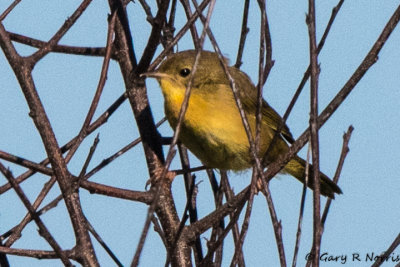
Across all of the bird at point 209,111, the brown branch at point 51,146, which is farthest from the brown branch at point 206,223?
the bird at point 209,111

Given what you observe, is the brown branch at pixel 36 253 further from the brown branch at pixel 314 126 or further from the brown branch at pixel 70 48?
the brown branch at pixel 70 48

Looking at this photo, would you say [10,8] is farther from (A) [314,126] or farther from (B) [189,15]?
(A) [314,126]

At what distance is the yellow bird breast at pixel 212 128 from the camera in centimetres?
436

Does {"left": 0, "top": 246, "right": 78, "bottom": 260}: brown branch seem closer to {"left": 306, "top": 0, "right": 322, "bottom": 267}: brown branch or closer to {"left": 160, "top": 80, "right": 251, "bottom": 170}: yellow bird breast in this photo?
{"left": 306, "top": 0, "right": 322, "bottom": 267}: brown branch

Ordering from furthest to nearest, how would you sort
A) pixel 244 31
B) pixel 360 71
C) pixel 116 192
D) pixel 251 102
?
pixel 251 102 < pixel 244 31 < pixel 116 192 < pixel 360 71

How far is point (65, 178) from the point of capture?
8.91 ft

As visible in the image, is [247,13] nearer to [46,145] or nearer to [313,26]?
[313,26]

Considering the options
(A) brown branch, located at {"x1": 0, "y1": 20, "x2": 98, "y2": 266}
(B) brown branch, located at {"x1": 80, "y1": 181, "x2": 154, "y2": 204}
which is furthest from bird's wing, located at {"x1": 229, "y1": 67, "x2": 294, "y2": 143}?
(A) brown branch, located at {"x1": 0, "y1": 20, "x2": 98, "y2": 266}

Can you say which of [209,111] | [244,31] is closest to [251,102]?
[209,111]

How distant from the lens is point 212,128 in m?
4.36

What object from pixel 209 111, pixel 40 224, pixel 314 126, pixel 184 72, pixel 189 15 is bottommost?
pixel 40 224

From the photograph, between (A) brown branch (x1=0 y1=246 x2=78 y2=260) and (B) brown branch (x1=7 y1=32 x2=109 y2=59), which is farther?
(B) brown branch (x1=7 y1=32 x2=109 y2=59)

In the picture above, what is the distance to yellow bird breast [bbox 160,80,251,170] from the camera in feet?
14.3

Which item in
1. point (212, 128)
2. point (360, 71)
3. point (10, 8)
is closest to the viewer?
point (360, 71)
